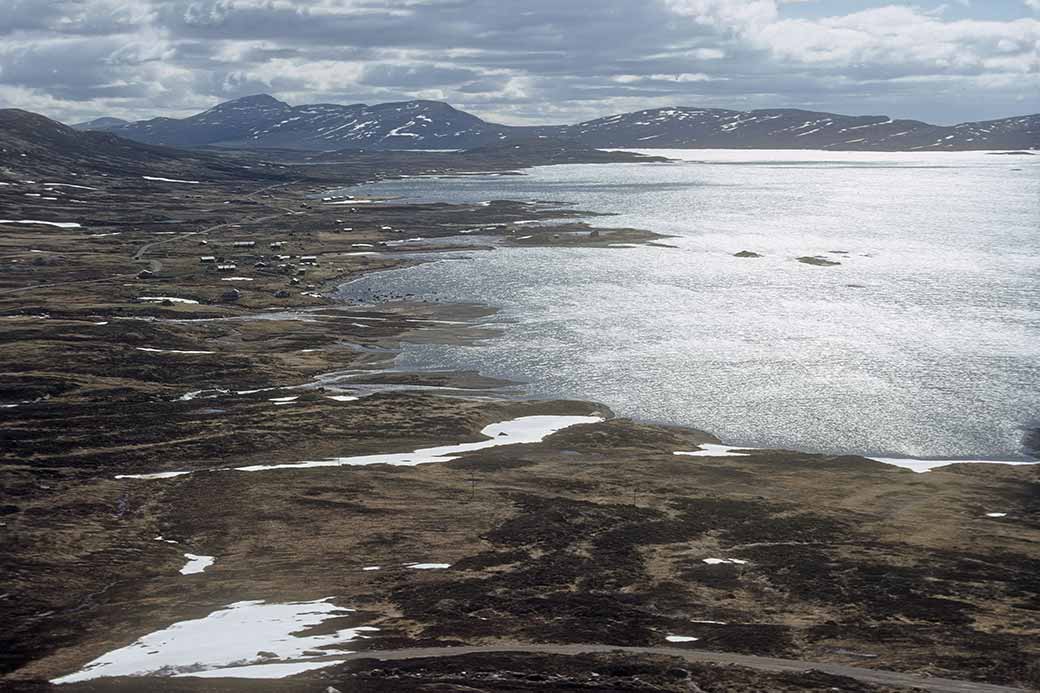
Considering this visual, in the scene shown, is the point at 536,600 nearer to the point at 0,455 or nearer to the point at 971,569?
the point at 971,569

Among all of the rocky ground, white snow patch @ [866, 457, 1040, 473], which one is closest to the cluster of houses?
the rocky ground

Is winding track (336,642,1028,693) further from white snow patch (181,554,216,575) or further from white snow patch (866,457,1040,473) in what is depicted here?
white snow patch (866,457,1040,473)

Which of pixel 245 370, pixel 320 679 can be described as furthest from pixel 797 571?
pixel 245 370

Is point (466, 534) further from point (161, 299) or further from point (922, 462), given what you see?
point (161, 299)

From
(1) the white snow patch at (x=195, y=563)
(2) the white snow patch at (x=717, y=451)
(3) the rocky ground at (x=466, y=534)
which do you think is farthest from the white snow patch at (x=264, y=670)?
(2) the white snow patch at (x=717, y=451)

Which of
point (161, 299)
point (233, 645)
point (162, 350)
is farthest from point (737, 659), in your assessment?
point (161, 299)
